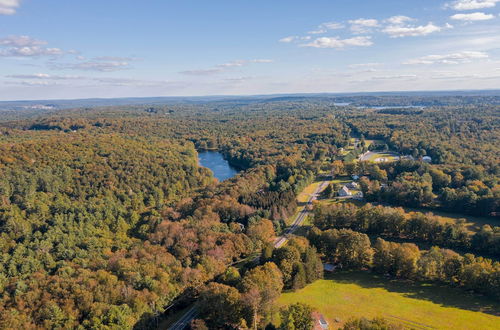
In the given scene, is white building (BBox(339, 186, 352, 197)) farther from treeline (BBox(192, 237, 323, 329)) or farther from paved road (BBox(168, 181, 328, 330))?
treeline (BBox(192, 237, 323, 329))

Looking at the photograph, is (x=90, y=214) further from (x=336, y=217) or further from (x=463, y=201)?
(x=463, y=201)

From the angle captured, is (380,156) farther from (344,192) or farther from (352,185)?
(344,192)

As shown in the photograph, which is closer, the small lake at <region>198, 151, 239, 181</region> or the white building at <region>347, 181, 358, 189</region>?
the white building at <region>347, 181, 358, 189</region>

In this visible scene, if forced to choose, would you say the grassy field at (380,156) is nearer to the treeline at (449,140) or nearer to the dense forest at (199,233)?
the treeline at (449,140)

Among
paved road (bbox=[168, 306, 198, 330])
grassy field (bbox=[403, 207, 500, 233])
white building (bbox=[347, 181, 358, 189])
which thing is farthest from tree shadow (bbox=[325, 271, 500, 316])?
white building (bbox=[347, 181, 358, 189])

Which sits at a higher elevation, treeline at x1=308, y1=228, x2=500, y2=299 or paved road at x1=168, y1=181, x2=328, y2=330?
treeline at x1=308, y1=228, x2=500, y2=299

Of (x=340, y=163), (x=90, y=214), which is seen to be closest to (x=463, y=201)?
(x=340, y=163)
